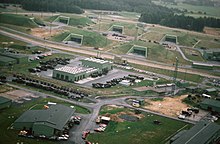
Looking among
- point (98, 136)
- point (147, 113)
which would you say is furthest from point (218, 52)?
point (98, 136)

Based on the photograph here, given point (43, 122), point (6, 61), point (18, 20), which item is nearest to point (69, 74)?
point (6, 61)

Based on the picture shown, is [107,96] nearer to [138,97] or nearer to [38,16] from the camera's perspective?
[138,97]

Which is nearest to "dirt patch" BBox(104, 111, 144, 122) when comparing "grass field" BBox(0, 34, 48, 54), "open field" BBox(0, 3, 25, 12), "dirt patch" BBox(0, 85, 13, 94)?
"dirt patch" BBox(0, 85, 13, 94)

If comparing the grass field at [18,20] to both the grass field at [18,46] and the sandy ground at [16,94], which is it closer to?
the grass field at [18,46]

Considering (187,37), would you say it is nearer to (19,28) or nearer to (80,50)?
(80,50)

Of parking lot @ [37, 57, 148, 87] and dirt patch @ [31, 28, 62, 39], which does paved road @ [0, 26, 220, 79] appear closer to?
dirt patch @ [31, 28, 62, 39]

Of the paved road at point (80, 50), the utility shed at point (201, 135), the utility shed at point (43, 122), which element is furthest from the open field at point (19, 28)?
the utility shed at point (201, 135)
